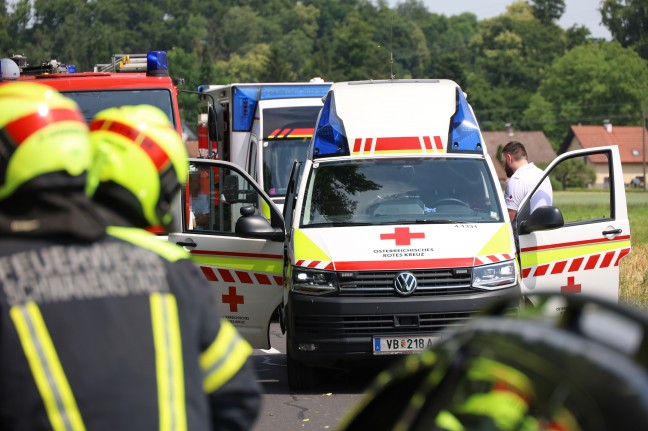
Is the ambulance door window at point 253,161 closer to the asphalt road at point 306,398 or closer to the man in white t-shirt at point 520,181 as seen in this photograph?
the asphalt road at point 306,398

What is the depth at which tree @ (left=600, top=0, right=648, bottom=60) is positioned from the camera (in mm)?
151250

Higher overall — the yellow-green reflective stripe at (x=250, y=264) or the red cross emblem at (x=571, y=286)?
the yellow-green reflective stripe at (x=250, y=264)

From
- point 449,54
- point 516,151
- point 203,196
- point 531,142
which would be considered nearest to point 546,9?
point 531,142

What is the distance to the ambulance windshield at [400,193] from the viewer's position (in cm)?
A: 1010

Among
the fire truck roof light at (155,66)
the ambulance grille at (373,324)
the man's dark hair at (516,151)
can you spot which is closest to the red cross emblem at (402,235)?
the ambulance grille at (373,324)

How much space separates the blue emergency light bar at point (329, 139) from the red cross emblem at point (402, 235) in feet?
3.77

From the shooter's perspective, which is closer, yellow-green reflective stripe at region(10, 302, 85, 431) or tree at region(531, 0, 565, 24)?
yellow-green reflective stripe at region(10, 302, 85, 431)

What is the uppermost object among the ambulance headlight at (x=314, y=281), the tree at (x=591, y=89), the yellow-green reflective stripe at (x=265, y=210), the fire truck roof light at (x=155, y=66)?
the fire truck roof light at (x=155, y=66)

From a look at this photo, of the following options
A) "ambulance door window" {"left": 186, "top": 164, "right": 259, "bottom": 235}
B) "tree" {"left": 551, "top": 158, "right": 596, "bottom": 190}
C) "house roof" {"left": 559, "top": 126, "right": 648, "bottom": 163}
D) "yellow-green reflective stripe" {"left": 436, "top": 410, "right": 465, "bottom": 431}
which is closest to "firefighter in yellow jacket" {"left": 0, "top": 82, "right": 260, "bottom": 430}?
"yellow-green reflective stripe" {"left": 436, "top": 410, "right": 465, "bottom": 431}

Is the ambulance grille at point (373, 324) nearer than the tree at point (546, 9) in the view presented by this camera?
Yes

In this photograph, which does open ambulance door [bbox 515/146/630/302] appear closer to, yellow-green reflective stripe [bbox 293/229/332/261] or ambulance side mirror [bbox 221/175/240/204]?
yellow-green reflective stripe [bbox 293/229/332/261]

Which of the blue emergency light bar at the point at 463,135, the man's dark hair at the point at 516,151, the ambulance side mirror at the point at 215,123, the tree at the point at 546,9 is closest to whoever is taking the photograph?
the blue emergency light bar at the point at 463,135

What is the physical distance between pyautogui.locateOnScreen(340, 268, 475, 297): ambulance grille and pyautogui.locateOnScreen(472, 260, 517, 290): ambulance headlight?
0.06 metres

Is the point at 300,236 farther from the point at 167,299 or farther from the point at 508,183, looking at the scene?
the point at 167,299
